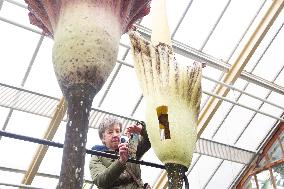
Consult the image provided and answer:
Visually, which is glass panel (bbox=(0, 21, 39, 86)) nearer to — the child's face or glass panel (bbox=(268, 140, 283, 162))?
the child's face

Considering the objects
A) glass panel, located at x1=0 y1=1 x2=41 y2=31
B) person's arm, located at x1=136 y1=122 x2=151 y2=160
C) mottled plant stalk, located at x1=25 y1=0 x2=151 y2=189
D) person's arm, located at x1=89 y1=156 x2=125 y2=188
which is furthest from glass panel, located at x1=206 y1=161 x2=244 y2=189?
mottled plant stalk, located at x1=25 y1=0 x2=151 y2=189

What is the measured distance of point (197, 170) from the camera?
11680mm

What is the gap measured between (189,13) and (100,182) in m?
7.96

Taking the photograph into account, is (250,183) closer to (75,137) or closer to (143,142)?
(143,142)

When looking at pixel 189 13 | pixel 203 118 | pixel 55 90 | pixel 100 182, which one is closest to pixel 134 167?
pixel 100 182

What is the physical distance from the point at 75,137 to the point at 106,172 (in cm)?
126

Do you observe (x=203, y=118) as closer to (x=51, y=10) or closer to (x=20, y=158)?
(x=20, y=158)

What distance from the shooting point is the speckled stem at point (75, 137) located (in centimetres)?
58

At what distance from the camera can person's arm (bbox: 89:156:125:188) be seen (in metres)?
1.71

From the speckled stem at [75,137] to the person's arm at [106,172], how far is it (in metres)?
0.98

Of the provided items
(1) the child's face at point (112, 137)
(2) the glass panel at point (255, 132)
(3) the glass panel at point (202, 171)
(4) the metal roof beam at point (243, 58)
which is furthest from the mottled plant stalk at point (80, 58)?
(2) the glass panel at point (255, 132)

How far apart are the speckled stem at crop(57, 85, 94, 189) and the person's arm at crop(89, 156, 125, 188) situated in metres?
0.98

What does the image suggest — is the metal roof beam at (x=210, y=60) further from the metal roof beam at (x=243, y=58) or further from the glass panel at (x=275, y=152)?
the glass panel at (x=275, y=152)

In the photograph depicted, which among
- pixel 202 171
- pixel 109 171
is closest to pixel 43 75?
pixel 202 171
